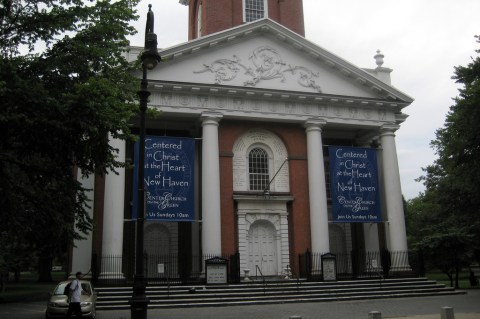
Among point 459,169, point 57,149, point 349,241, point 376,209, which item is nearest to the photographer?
point 57,149

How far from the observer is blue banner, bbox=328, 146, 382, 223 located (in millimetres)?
25219

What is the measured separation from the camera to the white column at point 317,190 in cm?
2483

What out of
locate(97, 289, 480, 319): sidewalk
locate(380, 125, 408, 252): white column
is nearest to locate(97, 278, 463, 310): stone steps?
locate(97, 289, 480, 319): sidewalk

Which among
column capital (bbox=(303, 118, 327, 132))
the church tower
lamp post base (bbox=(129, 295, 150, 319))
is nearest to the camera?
lamp post base (bbox=(129, 295, 150, 319))

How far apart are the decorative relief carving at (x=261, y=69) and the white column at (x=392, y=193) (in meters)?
4.63

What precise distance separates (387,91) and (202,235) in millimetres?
12540

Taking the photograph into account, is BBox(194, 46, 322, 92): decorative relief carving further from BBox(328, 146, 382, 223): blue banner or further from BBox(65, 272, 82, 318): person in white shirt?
BBox(65, 272, 82, 318): person in white shirt

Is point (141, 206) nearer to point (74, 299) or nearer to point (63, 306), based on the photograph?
point (74, 299)

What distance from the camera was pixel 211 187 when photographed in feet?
77.4

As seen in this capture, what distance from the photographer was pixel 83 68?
13.5m

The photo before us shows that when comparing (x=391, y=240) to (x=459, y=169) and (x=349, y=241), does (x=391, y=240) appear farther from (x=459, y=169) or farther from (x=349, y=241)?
(x=459, y=169)

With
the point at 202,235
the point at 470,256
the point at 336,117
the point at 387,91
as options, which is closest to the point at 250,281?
the point at 202,235

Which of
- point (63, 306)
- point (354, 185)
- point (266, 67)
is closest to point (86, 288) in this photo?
point (63, 306)

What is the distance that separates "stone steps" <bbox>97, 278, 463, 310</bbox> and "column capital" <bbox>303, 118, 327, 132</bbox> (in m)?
7.84
